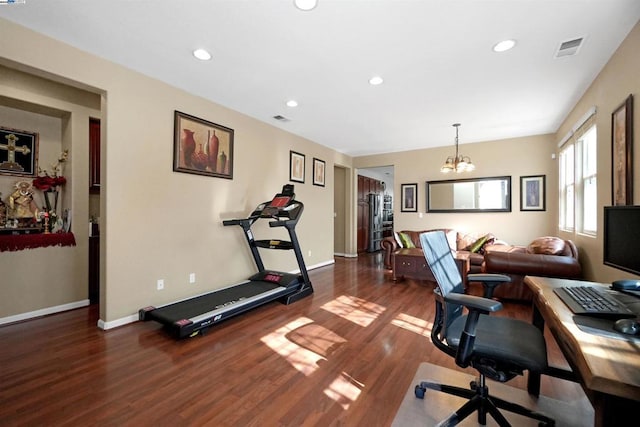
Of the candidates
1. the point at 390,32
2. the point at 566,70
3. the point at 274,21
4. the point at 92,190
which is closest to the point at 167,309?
the point at 92,190

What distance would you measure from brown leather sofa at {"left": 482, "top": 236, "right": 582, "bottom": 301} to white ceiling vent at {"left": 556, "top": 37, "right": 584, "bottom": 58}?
89.5 inches

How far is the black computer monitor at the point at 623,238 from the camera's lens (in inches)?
54.0

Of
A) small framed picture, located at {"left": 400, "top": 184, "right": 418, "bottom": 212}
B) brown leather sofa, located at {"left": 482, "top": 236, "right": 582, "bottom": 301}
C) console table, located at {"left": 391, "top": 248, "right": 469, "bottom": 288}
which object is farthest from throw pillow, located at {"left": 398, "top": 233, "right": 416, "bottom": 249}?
brown leather sofa, located at {"left": 482, "top": 236, "right": 582, "bottom": 301}

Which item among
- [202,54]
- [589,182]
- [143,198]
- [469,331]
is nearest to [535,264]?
[589,182]

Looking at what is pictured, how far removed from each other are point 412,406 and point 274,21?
2.95 m

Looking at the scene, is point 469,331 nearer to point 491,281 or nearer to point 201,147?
point 491,281

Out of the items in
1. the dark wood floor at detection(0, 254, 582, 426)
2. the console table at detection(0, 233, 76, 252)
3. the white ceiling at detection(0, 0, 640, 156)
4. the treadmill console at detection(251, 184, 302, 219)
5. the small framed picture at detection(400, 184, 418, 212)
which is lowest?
the dark wood floor at detection(0, 254, 582, 426)

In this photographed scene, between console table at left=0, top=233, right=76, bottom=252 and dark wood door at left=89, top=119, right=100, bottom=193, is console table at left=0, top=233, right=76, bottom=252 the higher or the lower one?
the lower one

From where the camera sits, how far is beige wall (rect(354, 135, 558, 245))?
521 cm

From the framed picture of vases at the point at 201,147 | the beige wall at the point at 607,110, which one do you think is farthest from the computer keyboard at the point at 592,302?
the framed picture of vases at the point at 201,147

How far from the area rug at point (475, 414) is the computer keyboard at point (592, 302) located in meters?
0.76

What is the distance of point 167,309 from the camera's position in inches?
114

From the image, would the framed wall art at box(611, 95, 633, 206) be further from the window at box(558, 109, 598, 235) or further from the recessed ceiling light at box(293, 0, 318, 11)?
the recessed ceiling light at box(293, 0, 318, 11)

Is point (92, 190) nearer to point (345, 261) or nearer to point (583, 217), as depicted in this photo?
point (345, 261)
